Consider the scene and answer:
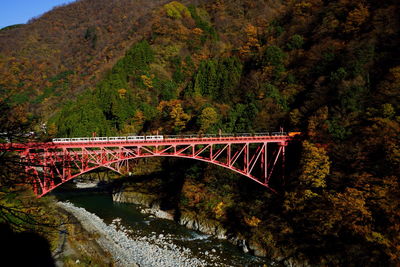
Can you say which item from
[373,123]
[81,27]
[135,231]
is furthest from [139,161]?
[81,27]

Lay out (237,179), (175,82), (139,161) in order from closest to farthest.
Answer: (237,179), (139,161), (175,82)

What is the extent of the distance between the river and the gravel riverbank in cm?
10

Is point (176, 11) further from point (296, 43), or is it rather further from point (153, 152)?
point (153, 152)

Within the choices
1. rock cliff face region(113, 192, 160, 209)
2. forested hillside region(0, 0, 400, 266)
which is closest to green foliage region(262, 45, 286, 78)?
forested hillside region(0, 0, 400, 266)

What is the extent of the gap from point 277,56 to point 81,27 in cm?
10640

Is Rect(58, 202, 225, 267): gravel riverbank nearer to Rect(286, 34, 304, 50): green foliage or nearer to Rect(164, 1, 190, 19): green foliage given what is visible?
Rect(286, 34, 304, 50): green foliage

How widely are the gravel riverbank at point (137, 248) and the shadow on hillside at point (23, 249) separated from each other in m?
5.21

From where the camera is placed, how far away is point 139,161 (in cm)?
4472

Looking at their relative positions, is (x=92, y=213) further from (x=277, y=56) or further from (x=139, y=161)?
(x=277, y=56)

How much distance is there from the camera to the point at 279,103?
3997cm

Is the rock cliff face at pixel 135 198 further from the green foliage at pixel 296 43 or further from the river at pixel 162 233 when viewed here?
the green foliage at pixel 296 43

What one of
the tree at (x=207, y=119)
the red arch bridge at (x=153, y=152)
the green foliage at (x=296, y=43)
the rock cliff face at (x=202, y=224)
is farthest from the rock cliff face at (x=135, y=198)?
the green foliage at (x=296, y=43)

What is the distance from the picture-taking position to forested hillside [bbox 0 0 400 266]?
21.2 meters

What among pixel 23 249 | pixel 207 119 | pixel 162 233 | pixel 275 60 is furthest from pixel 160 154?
pixel 275 60
